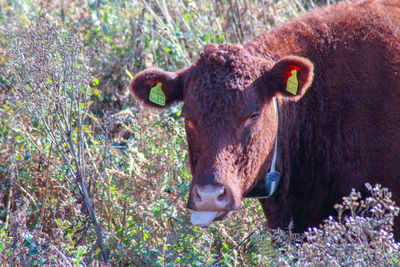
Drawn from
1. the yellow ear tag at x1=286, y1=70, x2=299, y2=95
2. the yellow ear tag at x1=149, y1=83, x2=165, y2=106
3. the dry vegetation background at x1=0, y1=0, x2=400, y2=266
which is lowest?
the dry vegetation background at x1=0, y1=0, x2=400, y2=266

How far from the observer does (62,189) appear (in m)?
5.40

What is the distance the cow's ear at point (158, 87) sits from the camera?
4.16 m

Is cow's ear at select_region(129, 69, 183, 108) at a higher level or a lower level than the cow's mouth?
higher

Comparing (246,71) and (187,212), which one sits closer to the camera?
(246,71)

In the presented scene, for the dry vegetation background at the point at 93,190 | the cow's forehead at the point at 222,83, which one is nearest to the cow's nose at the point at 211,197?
the dry vegetation background at the point at 93,190

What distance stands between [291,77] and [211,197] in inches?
39.0

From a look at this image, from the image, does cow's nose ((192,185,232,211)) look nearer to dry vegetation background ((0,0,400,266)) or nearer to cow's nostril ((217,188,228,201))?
cow's nostril ((217,188,228,201))

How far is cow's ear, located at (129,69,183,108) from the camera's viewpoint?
13.6 feet

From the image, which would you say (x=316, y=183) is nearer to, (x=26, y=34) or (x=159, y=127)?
(x=159, y=127)

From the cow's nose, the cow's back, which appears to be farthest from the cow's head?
the cow's back

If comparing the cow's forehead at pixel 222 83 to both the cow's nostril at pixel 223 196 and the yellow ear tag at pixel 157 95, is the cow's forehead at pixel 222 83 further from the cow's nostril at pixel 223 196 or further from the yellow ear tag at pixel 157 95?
the cow's nostril at pixel 223 196

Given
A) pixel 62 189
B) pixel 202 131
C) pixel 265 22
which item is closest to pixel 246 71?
pixel 202 131

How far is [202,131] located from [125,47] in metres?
4.14

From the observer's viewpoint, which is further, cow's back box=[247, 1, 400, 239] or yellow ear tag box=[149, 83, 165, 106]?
yellow ear tag box=[149, 83, 165, 106]
